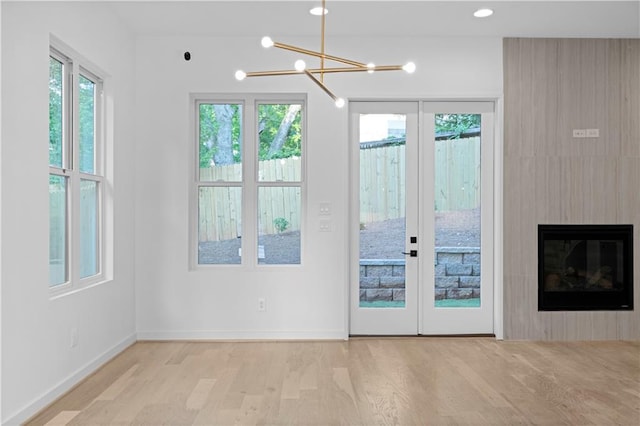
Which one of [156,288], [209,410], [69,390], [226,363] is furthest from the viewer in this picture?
[156,288]

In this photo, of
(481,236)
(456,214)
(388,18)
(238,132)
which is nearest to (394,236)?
(456,214)

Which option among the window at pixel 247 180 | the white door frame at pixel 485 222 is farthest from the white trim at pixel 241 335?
the window at pixel 247 180

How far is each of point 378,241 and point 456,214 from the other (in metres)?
0.80

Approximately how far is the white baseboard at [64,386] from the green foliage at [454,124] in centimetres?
350

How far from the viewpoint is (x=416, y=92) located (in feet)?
17.5

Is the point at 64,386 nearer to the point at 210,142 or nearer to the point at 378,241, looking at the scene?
the point at 210,142

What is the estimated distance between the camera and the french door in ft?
17.8

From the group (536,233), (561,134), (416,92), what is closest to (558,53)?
(561,134)

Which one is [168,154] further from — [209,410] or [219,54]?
[209,410]

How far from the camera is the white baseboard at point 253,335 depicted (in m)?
5.29

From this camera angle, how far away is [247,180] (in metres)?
5.43

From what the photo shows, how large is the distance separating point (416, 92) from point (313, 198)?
4.58 ft

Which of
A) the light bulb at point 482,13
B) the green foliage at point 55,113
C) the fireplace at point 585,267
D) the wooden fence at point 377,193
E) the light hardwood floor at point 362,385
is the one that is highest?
the light bulb at point 482,13

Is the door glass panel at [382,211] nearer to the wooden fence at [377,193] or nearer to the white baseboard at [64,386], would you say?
the wooden fence at [377,193]
